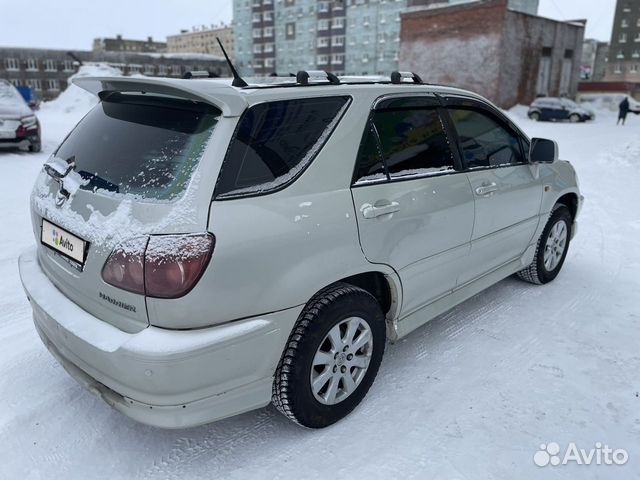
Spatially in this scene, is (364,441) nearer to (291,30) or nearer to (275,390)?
(275,390)

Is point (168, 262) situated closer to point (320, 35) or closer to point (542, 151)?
point (542, 151)

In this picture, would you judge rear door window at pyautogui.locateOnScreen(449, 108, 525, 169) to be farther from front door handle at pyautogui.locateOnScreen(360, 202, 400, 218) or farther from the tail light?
the tail light

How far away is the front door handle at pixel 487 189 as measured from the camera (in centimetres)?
329

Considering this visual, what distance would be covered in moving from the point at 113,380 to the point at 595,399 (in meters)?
2.65

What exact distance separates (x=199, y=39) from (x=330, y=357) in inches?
5031

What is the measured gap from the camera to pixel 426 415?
2709 mm

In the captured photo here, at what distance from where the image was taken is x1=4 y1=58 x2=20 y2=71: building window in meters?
60.3

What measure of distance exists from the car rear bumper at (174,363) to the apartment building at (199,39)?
11483 centimetres

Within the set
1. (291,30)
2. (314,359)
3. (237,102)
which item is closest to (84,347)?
(314,359)

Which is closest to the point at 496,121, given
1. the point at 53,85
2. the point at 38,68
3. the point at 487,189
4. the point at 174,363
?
the point at 487,189

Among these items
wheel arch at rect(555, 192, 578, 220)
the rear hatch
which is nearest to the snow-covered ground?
the rear hatch

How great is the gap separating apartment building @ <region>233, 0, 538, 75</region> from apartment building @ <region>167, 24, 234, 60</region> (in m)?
38.5

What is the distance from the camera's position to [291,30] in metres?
69.5

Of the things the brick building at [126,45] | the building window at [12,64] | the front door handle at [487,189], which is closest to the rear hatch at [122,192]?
the front door handle at [487,189]
